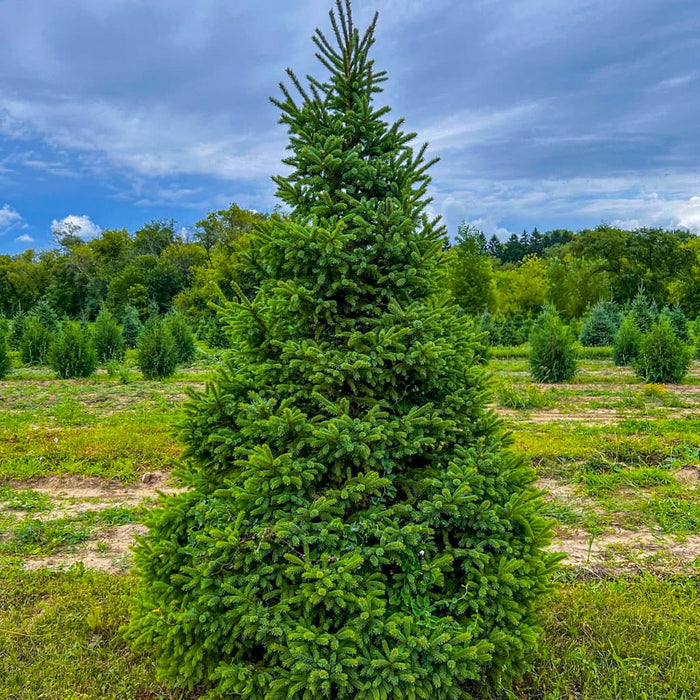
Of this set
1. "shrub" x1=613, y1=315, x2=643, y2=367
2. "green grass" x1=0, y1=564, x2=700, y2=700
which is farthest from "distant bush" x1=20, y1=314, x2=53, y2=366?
"shrub" x1=613, y1=315, x2=643, y2=367

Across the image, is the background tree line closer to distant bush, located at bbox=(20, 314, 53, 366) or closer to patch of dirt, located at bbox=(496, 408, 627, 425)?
distant bush, located at bbox=(20, 314, 53, 366)

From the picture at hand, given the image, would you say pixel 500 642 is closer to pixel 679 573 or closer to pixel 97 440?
pixel 679 573

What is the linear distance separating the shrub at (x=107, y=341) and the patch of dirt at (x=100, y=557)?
53.4 ft

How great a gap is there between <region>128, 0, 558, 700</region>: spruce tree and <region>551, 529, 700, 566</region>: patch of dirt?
6.43ft

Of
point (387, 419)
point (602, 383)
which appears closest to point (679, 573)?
point (387, 419)

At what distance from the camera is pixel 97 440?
300 inches

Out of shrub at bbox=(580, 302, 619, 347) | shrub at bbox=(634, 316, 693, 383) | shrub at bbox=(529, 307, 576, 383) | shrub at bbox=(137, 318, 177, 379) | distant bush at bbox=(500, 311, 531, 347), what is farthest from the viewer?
distant bush at bbox=(500, 311, 531, 347)

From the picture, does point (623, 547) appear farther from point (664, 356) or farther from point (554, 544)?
point (664, 356)

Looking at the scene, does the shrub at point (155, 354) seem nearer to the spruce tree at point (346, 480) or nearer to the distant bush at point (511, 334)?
the spruce tree at point (346, 480)

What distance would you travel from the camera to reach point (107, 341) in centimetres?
1955

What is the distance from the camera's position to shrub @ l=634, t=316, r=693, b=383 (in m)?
13.0

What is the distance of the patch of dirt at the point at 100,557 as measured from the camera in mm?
4102

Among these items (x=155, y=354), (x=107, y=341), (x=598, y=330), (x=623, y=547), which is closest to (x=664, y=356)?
A: (x=623, y=547)

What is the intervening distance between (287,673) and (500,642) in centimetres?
94
